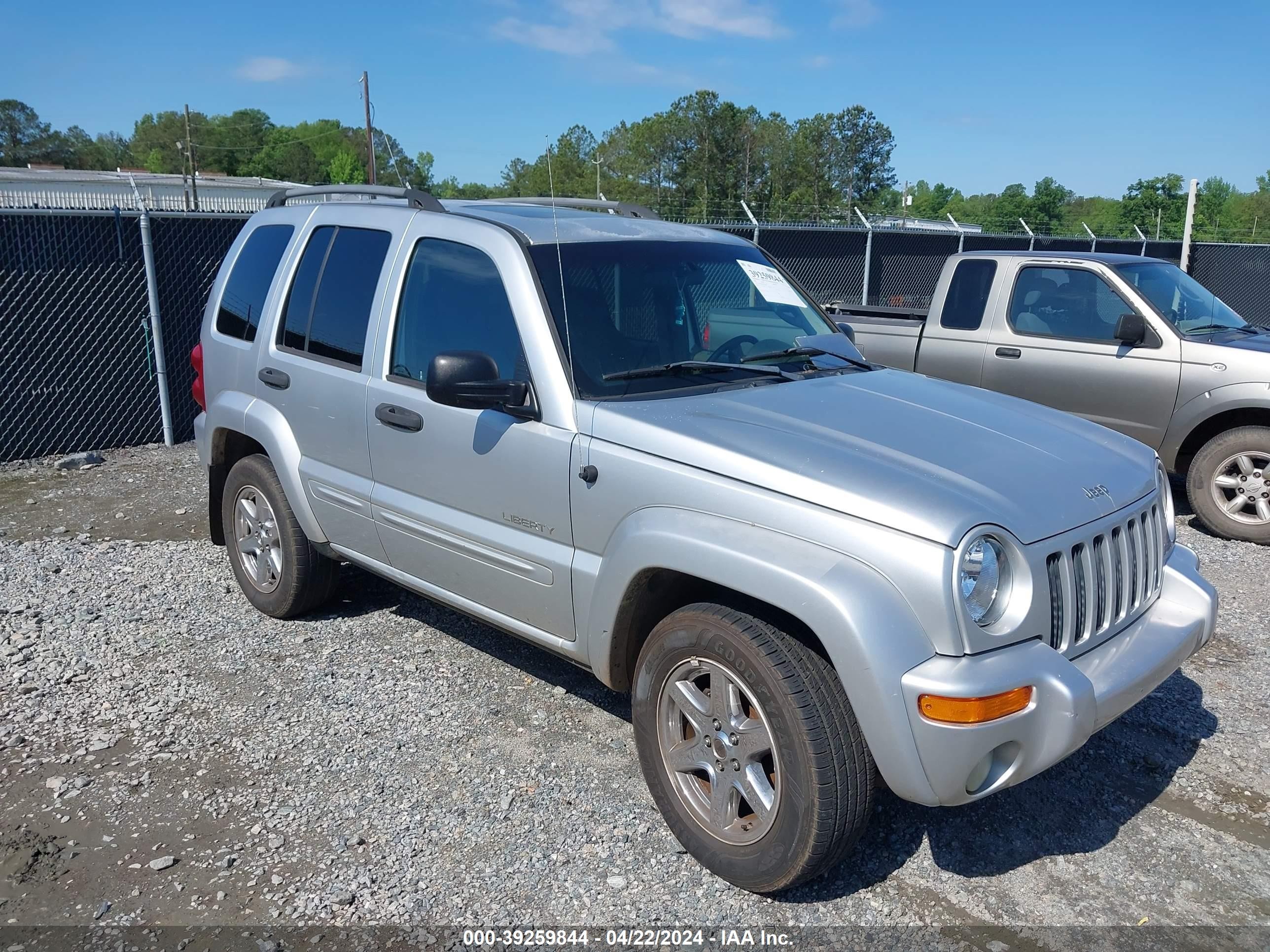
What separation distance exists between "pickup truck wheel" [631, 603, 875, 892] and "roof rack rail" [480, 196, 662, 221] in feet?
8.25

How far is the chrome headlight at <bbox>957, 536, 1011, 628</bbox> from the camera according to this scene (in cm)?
269

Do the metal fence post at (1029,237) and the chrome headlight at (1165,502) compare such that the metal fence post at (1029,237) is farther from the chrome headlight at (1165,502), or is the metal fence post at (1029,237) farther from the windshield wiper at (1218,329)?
the chrome headlight at (1165,502)

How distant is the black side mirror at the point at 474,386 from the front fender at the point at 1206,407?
5.39 meters

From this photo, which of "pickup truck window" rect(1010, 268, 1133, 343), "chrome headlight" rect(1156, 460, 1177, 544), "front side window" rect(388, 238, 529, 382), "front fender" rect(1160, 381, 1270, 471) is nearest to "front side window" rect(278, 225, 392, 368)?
"front side window" rect(388, 238, 529, 382)

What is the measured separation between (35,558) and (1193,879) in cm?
644

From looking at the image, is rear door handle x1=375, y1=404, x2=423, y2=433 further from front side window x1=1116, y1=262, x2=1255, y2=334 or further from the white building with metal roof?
the white building with metal roof

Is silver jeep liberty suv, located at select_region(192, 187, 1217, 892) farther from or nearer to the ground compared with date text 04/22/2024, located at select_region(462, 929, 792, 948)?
farther from the ground

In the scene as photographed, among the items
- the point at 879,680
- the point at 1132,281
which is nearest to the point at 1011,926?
the point at 879,680

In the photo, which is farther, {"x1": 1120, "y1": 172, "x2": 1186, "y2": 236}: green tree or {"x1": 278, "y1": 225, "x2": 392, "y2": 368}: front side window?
{"x1": 1120, "y1": 172, "x2": 1186, "y2": 236}: green tree

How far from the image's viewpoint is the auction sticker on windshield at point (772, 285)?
178 inches

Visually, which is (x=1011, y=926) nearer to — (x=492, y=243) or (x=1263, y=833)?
(x=1263, y=833)

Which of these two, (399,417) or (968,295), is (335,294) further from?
(968,295)

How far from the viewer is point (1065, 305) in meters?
7.69

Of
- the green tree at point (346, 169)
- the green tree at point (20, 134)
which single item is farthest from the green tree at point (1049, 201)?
the green tree at point (20, 134)
